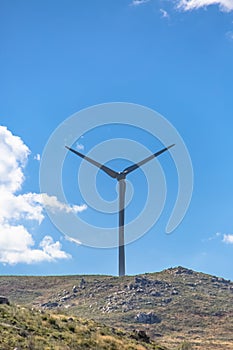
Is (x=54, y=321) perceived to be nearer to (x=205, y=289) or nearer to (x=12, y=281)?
(x=205, y=289)

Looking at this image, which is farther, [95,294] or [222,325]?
[95,294]

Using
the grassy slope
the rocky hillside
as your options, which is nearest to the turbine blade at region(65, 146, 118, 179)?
the rocky hillside

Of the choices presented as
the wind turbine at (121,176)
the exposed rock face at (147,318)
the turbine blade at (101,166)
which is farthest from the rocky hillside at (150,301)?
the turbine blade at (101,166)

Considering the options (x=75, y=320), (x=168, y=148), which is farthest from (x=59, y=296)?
(x=75, y=320)

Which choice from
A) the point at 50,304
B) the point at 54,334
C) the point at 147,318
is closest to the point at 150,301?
the point at 147,318

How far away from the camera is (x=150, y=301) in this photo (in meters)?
154

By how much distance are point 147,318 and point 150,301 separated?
756 inches

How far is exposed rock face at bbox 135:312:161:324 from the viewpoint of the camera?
437ft

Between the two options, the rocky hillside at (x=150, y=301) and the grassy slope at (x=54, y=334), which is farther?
the rocky hillside at (x=150, y=301)

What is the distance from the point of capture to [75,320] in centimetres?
5247

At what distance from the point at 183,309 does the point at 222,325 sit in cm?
1504

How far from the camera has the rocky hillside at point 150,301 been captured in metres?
126

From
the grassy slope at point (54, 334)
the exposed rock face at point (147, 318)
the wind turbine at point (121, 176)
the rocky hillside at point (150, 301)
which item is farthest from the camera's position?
the wind turbine at point (121, 176)

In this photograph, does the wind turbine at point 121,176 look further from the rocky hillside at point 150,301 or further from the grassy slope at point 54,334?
the grassy slope at point 54,334
